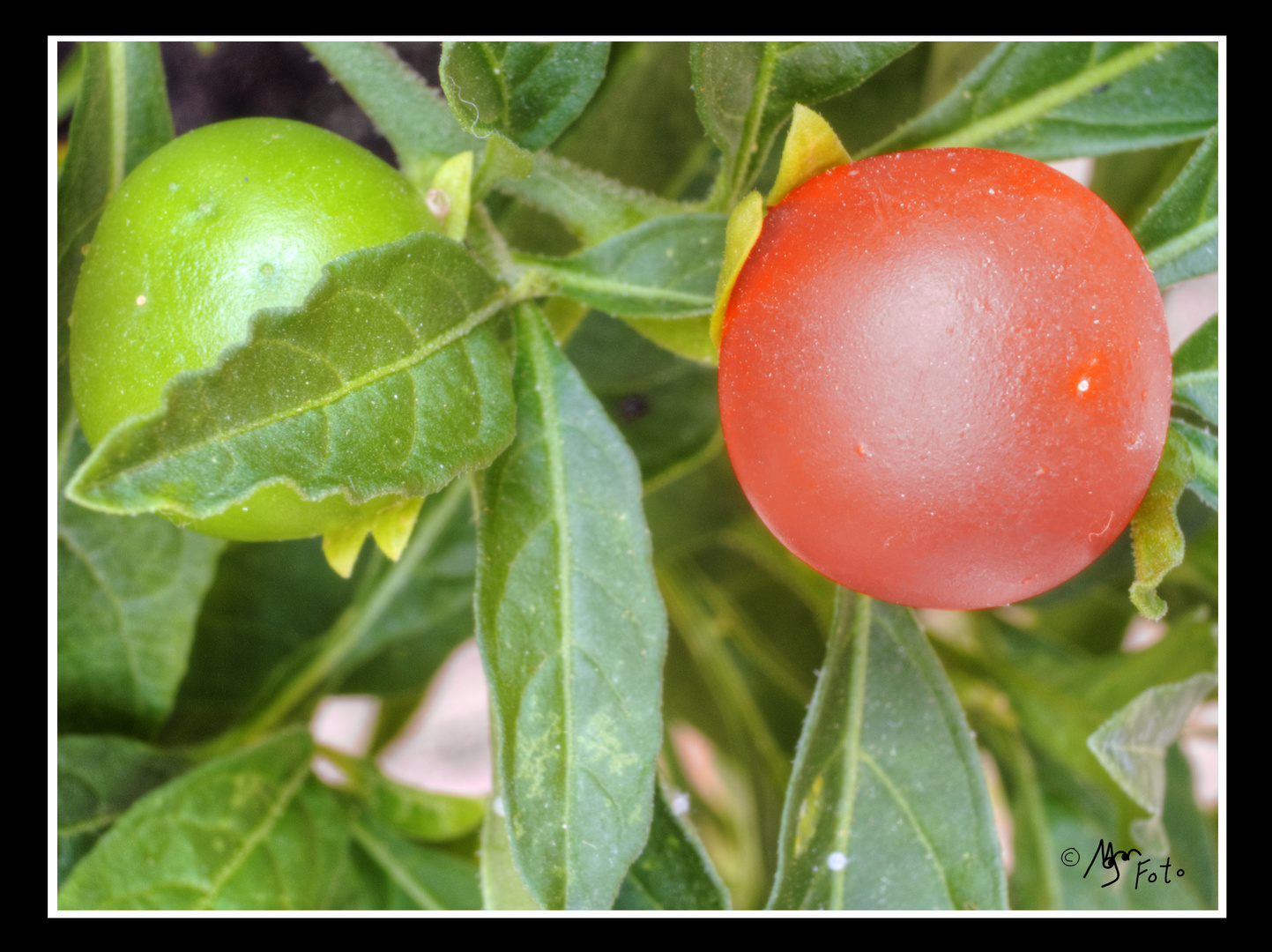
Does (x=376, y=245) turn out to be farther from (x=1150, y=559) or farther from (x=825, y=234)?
(x=1150, y=559)

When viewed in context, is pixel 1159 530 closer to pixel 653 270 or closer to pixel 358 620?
pixel 653 270

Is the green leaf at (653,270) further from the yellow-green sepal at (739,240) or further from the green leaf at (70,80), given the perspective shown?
the green leaf at (70,80)

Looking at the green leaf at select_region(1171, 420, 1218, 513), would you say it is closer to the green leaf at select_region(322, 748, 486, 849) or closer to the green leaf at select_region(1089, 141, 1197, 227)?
the green leaf at select_region(1089, 141, 1197, 227)

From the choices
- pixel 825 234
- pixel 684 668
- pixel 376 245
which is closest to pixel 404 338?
pixel 376 245

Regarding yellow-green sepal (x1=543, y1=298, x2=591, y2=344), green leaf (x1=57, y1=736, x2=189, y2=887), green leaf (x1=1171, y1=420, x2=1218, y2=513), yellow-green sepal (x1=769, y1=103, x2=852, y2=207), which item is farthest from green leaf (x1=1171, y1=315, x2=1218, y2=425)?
green leaf (x1=57, y1=736, x2=189, y2=887)

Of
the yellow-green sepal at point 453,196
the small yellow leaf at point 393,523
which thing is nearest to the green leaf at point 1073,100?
the yellow-green sepal at point 453,196

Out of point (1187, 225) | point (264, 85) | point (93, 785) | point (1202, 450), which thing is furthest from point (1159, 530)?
point (93, 785)
